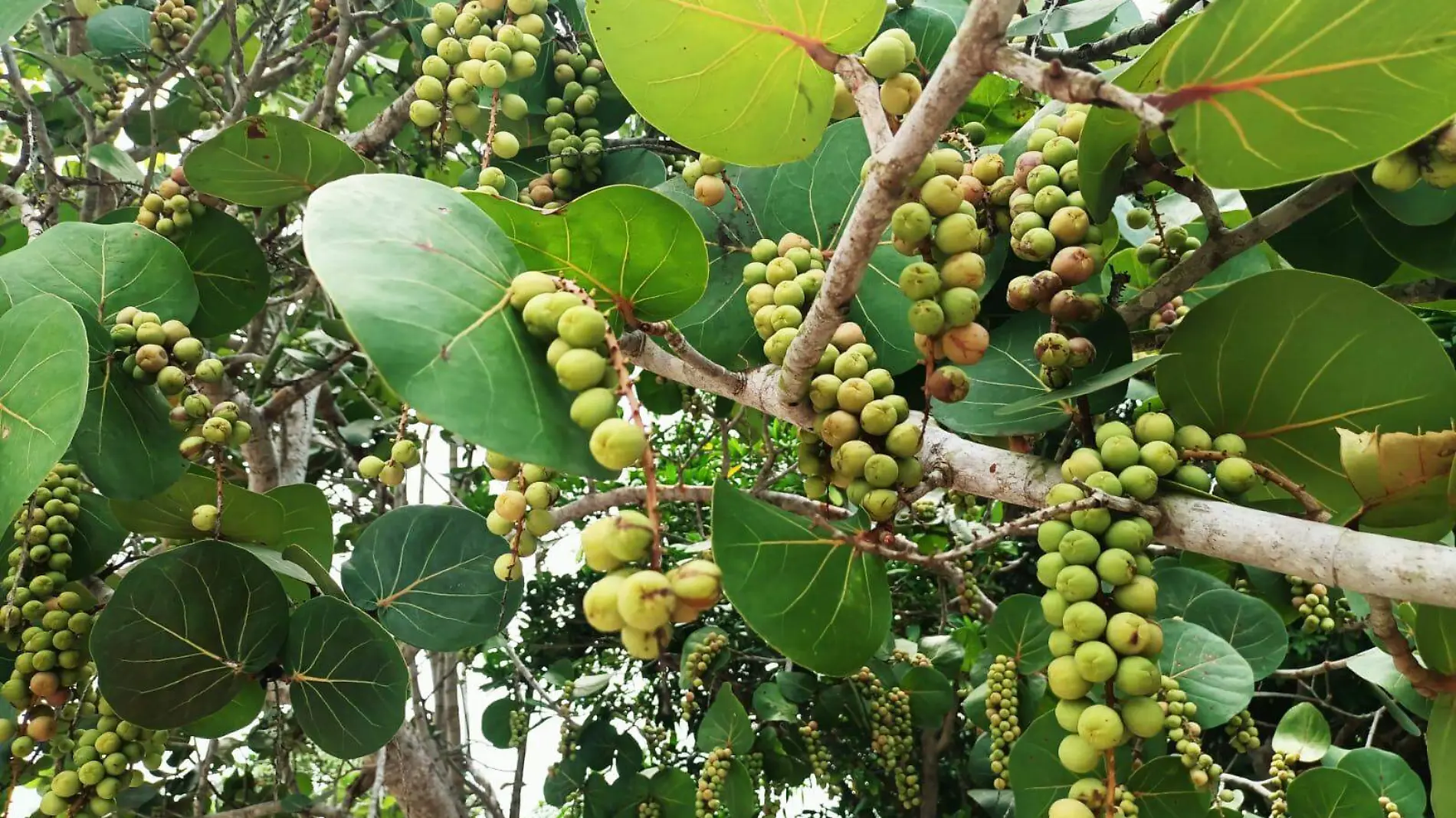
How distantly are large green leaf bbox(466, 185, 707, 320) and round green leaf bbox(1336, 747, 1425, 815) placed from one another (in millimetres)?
1367

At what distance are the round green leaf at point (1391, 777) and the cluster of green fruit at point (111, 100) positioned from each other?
2935 millimetres

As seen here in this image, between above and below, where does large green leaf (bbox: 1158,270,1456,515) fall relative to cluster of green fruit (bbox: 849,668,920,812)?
above

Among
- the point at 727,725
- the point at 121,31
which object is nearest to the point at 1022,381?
the point at 727,725

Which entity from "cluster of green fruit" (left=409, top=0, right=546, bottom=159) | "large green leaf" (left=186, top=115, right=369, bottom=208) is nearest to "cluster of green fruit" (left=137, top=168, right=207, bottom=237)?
"large green leaf" (left=186, top=115, right=369, bottom=208)

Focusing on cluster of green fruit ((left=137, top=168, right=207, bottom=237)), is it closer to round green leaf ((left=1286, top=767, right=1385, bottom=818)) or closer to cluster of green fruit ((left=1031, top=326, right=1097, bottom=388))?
cluster of green fruit ((left=1031, top=326, right=1097, bottom=388))

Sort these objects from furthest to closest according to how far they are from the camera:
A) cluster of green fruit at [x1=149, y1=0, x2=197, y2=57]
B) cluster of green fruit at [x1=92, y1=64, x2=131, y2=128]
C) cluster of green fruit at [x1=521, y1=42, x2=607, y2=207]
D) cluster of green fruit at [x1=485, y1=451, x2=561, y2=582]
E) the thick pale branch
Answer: cluster of green fruit at [x1=92, y1=64, x2=131, y2=128]
cluster of green fruit at [x1=149, y1=0, x2=197, y2=57]
cluster of green fruit at [x1=521, y1=42, x2=607, y2=207]
cluster of green fruit at [x1=485, y1=451, x2=561, y2=582]
the thick pale branch

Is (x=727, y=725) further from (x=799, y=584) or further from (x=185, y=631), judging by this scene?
(x=799, y=584)

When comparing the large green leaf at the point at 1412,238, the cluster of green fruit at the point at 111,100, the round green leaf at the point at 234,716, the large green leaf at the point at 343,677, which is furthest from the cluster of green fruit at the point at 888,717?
the cluster of green fruit at the point at 111,100

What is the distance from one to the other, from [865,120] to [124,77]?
237 cm

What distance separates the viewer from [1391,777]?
1.36 m

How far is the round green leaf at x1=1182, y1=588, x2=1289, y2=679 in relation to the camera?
51.4 inches

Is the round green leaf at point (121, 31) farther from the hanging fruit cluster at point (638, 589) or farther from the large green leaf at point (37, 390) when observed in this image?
the hanging fruit cluster at point (638, 589)

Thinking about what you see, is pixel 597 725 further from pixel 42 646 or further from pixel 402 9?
pixel 402 9

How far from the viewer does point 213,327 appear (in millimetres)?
1217
